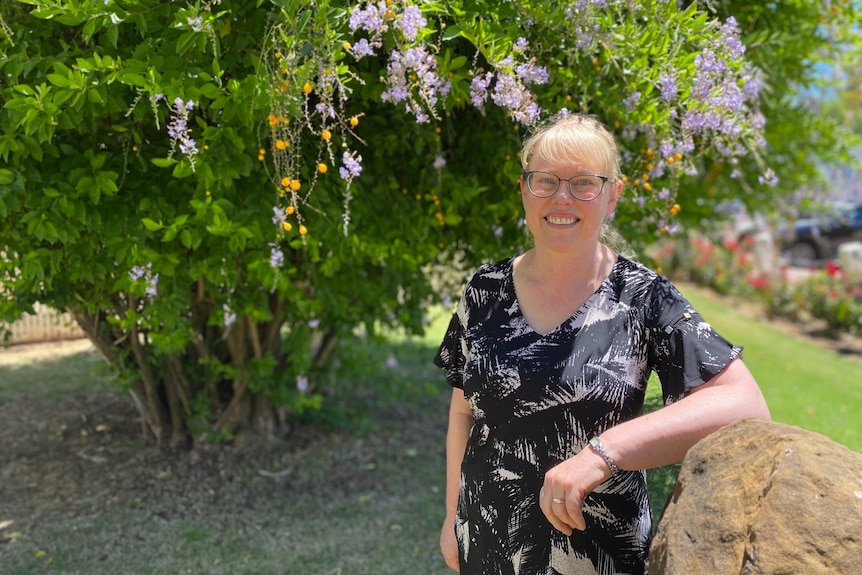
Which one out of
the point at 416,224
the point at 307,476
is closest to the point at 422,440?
the point at 307,476

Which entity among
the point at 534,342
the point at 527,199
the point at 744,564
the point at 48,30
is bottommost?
the point at 744,564

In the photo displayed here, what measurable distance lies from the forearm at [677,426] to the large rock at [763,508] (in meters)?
0.03

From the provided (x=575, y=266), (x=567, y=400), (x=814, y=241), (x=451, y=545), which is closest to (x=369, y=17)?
(x=575, y=266)

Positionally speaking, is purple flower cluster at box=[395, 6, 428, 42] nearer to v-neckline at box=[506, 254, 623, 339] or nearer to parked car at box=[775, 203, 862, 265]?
v-neckline at box=[506, 254, 623, 339]

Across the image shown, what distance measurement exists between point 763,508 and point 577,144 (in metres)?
0.92

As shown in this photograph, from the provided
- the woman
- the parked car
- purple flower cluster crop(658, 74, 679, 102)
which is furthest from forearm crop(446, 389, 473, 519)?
the parked car

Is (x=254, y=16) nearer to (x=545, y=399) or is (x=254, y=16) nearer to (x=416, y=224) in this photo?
(x=416, y=224)

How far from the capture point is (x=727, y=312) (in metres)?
12.2

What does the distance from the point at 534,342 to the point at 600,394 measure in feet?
0.66

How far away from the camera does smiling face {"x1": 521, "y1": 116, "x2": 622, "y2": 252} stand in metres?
1.94

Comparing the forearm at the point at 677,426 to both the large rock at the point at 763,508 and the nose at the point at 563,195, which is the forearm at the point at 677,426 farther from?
the nose at the point at 563,195

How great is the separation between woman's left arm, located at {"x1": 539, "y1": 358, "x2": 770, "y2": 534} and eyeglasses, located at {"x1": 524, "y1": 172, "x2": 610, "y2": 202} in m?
0.55

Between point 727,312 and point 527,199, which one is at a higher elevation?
point 527,199

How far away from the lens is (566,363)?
1876 millimetres
